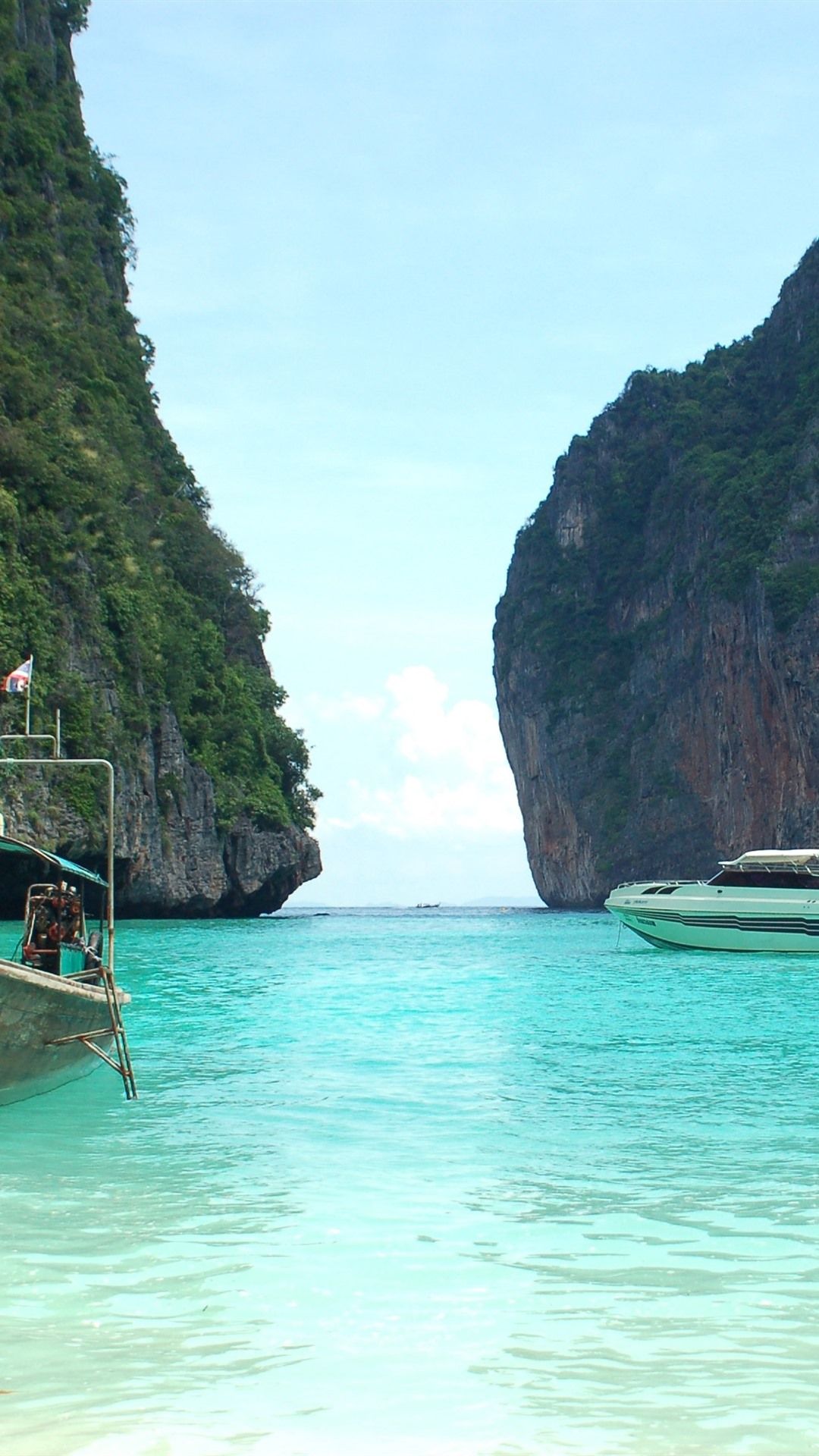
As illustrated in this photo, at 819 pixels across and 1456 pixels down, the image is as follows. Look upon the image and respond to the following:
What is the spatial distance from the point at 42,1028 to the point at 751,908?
24.2 meters

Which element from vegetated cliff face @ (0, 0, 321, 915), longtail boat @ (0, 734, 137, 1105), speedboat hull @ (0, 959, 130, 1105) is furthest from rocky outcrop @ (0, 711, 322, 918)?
speedboat hull @ (0, 959, 130, 1105)

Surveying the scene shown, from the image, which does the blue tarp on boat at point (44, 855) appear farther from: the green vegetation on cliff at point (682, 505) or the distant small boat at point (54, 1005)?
the green vegetation on cliff at point (682, 505)

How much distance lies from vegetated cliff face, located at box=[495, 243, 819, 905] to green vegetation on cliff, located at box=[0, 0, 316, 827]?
30.7 metres

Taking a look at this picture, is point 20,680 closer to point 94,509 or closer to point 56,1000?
point 56,1000

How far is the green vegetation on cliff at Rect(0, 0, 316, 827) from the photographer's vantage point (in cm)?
3991

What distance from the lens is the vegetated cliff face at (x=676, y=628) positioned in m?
77.2

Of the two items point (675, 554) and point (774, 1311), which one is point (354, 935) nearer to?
point (774, 1311)

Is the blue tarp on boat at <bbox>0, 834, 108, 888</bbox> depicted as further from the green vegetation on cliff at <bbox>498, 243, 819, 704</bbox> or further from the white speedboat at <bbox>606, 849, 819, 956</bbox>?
the green vegetation on cliff at <bbox>498, 243, 819, 704</bbox>

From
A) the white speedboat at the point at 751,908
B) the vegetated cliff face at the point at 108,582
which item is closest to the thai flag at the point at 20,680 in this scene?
the vegetated cliff face at the point at 108,582

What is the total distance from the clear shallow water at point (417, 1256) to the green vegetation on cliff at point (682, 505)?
66.4 metres

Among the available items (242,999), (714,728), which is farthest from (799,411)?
(242,999)

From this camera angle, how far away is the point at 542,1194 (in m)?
8.16

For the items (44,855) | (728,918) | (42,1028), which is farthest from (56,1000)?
(728,918)

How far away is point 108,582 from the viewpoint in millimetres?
44469
